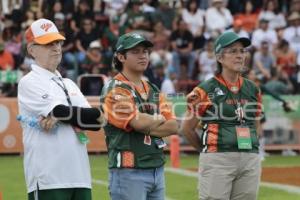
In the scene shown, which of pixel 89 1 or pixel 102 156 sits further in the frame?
pixel 89 1

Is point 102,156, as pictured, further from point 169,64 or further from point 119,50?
point 119,50

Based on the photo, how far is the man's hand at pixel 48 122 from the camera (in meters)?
6.13

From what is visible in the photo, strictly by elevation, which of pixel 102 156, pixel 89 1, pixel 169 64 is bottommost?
pixel 102 156

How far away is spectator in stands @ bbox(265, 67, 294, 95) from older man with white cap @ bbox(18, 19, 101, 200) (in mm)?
14404

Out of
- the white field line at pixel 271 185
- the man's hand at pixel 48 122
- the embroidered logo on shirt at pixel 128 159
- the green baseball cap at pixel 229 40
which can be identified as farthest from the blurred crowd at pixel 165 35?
the man's hand at pixel 48 122

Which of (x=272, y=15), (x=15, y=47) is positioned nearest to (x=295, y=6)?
(x=272, y=15)

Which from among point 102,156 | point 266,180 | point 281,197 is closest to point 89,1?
point 102,156

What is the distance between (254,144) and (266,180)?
6787 millimetres

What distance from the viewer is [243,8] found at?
81.7ft

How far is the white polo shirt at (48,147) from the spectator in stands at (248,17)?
17478mm

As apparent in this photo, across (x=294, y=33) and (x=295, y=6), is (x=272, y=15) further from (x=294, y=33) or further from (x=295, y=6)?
(x=294, y=33)

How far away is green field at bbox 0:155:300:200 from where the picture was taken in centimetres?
1212

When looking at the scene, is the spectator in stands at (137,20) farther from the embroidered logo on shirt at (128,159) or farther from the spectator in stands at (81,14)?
the embroidered logo on shirt at (128,159)

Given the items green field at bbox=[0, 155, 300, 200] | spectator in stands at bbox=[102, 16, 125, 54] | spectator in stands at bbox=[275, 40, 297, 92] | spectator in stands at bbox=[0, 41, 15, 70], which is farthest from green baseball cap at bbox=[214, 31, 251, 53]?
spectator in stands at bbox=[275, 40, 297, 92]
